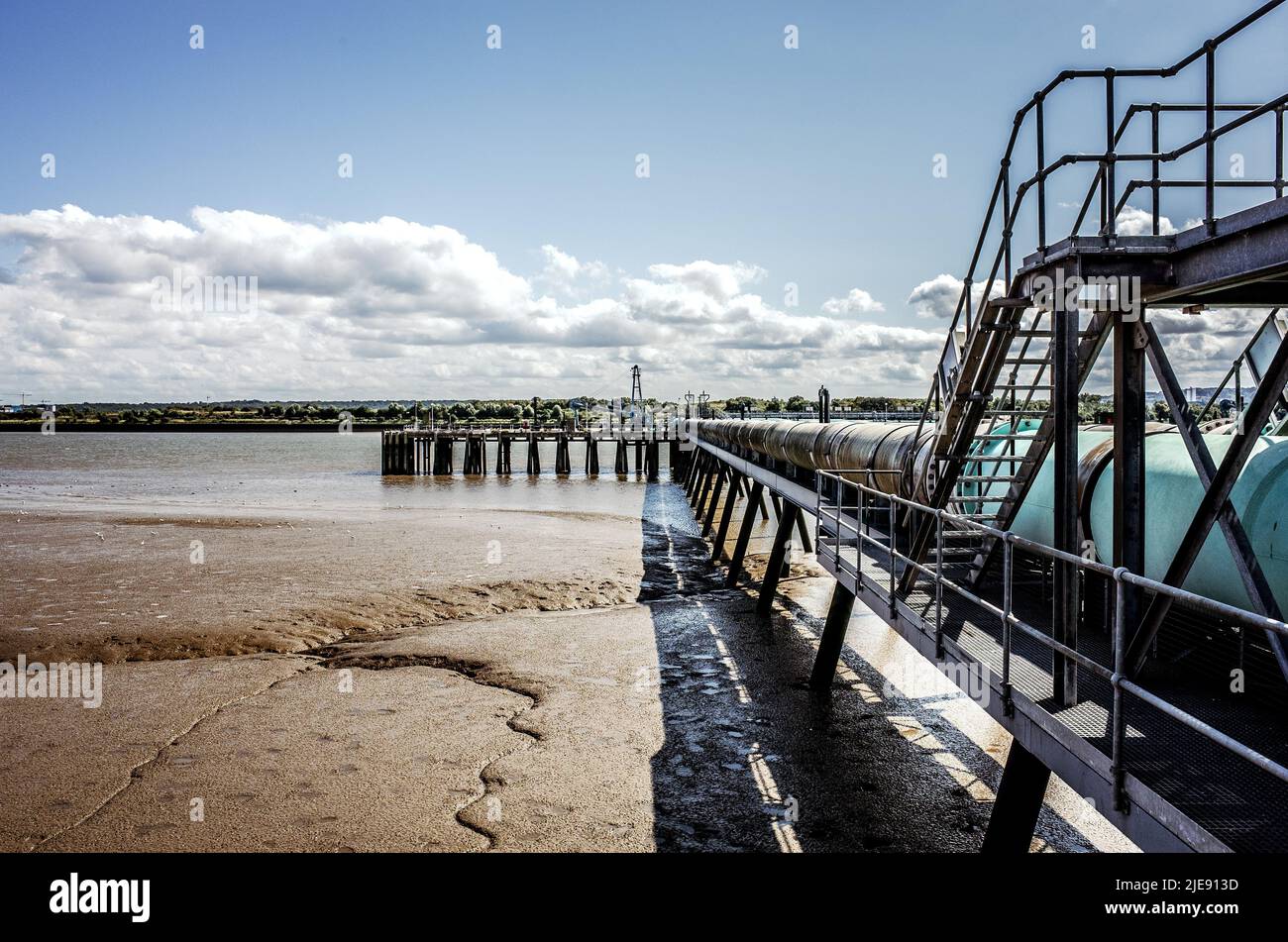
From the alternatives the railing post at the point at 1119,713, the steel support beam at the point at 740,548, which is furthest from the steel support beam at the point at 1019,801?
the steel support beam at the point at 740,548

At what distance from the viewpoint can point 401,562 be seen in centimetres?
1934

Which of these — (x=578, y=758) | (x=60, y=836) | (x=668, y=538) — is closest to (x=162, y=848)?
(x=60, y=836)

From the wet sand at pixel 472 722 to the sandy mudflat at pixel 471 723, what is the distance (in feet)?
0.12

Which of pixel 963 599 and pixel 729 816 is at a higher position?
pixel 963 599

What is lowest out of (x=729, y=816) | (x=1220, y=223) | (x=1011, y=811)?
(x=729, y=816)

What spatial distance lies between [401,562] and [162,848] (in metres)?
12.6

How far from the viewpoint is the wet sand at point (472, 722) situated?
7352 mm

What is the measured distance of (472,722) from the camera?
974 cm

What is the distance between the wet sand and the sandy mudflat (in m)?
0.04

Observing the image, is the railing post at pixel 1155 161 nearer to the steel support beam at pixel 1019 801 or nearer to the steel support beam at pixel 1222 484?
the steel support beam at pixel 1222 484

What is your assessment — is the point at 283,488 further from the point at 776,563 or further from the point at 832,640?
the point at 832,640

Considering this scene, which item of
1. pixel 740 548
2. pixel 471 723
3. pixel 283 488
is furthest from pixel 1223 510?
pixel 283 488

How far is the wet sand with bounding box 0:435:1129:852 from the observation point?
24.1 ft

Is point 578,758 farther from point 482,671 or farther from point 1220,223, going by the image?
point 1220,223
